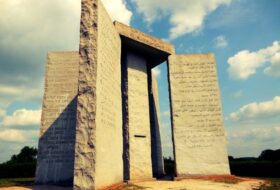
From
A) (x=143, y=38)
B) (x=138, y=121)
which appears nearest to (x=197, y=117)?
(x=138, y=121)

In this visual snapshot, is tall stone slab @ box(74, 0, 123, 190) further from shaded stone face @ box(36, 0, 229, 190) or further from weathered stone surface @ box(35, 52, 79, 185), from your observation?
weathered stone surface @ box(35, 52, 79, 185)

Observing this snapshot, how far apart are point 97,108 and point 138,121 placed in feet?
16.2

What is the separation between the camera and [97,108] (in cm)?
837

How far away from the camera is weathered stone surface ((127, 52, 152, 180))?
12230mm

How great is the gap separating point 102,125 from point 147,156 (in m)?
4.87

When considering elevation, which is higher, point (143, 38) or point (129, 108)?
point (143, 38)

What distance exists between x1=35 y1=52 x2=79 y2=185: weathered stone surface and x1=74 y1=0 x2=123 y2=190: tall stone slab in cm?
401

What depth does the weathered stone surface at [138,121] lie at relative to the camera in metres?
12.2

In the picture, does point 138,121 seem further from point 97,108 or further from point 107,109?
point 97,108

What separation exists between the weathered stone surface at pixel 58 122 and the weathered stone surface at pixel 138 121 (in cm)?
327

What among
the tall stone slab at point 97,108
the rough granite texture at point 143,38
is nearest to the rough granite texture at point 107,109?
the tall stone slab at point 97,108

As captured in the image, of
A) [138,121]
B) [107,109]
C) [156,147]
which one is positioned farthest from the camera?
[156,147]

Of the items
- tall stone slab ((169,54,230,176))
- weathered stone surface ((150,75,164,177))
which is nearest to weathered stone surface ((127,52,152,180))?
tall stone slab ((169,54,230,176))

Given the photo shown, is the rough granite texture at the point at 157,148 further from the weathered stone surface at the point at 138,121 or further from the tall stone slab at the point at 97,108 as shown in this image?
the tall stone slab at the point at 97,108
